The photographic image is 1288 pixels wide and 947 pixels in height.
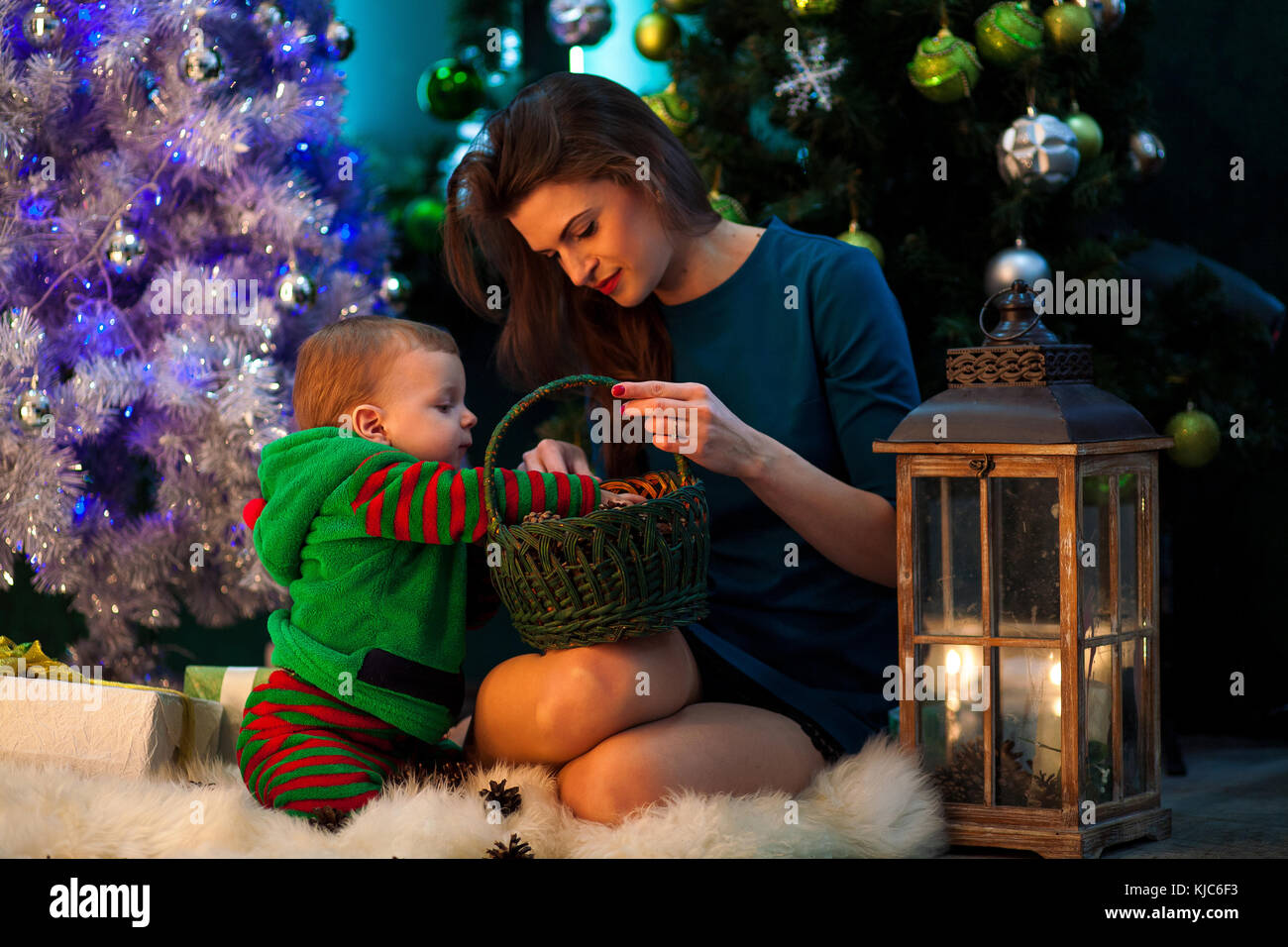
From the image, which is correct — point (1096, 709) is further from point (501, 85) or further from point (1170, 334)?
point (501, 85)

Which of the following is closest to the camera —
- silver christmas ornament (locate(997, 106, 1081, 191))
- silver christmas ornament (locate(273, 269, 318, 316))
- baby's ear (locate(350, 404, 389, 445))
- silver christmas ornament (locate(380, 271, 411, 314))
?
baby's ear (locate(350, 404, 389, 445))

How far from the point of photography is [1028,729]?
1482 mm

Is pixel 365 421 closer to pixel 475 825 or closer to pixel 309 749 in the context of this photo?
pixel 309 749

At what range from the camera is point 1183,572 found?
2965mm

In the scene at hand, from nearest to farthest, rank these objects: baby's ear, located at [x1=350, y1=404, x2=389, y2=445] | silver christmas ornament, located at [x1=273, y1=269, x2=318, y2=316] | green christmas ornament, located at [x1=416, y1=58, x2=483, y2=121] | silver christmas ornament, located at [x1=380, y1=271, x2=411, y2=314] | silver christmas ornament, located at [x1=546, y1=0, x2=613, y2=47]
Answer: baby's ear, located at [x1=350, y1=404, x2=389, y2=445], silver christmas ornament, located at [x1=273, y1=269, x2=318, y2=316], silver christmas ornament, located at [x1=546, y1=0, x2=613, y2=47], silver christmas ornament, located at [x1=380, y1=271, x2=411, y2=314], green christmas ornament, located at [x1=416, y1=58, x2=483, y2=121]

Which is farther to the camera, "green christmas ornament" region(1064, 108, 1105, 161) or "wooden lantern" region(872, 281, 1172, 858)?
"green christmas ornament" region(1064, 108, 1105, 161)

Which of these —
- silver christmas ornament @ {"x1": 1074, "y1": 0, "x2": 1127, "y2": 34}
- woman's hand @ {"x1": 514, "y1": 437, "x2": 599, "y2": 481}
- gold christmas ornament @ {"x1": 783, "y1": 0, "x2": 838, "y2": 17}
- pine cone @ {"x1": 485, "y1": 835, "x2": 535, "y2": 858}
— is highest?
gold christmas ornament @ {"x1": 783, "y1": 0, "x2": 838, "y2": 17}

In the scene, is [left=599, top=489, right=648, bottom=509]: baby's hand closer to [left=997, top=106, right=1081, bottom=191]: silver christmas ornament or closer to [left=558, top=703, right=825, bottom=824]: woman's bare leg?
[left=558, top=703, right=825, bottom=824]: woman's bare leg

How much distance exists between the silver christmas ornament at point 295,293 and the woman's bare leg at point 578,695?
1492 mm

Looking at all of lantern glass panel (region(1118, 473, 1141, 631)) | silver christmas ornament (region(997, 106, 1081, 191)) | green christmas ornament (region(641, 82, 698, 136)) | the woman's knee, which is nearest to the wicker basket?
the woman's knee

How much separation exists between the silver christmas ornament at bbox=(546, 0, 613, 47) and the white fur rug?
6.78 ft

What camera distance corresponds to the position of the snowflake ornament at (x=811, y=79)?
2.49 m

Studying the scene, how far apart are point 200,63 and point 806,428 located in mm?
1706

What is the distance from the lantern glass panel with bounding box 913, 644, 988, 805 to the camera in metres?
1.49
